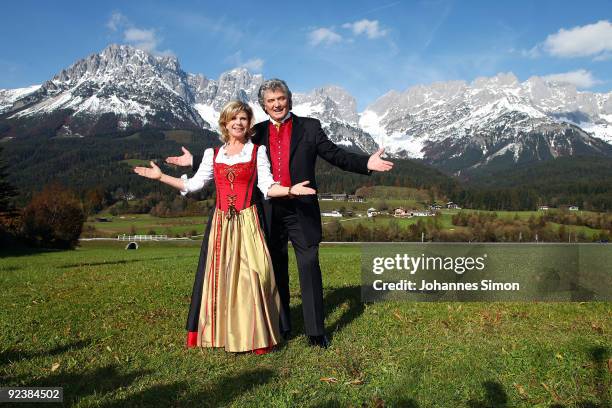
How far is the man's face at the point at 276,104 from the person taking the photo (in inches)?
261

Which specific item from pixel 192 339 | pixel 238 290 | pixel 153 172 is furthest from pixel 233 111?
pixel 192 339

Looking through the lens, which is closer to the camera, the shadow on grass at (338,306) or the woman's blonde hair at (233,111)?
the woman's blonde hair at (233,111)

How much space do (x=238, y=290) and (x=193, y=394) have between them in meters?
1.76

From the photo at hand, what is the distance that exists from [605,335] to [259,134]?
553cm

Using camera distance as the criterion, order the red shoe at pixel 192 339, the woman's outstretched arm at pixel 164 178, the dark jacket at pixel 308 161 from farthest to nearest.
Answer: the woman's outstretched arm at pixel 164 178 < the dark jacket at pixel 308 161 < the red shoe at pixel 192 339

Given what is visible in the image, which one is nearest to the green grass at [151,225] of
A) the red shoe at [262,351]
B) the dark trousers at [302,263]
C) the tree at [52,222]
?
the tree at [52,222]

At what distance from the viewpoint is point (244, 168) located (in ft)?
21.6

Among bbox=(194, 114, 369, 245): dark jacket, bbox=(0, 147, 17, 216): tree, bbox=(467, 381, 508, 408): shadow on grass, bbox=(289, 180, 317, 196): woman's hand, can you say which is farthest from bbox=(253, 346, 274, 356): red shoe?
bbox=(0, 147, 17, 216): tree

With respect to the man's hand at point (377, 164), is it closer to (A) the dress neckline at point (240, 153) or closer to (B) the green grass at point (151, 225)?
(A) the dress neckline at point (240, 153)

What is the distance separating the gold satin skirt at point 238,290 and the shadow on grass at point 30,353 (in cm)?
163

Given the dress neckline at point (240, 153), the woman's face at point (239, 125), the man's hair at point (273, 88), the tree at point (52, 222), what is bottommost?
the tree at point (52, 222)

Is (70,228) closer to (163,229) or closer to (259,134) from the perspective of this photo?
(163,229)

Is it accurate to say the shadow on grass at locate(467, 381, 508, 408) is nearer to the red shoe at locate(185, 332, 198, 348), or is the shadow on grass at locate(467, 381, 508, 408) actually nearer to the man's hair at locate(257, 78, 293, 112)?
the red shoe at locate(185, 332, 198, 348)
